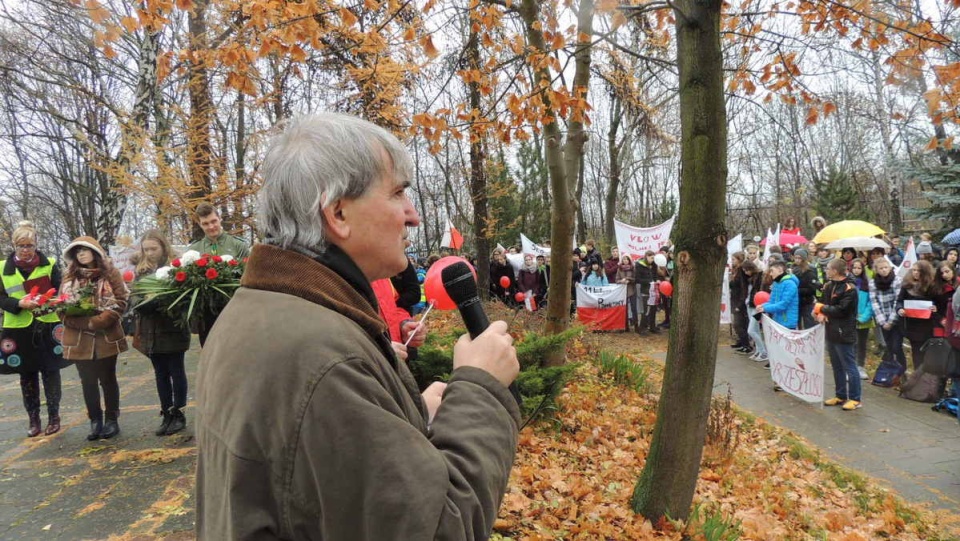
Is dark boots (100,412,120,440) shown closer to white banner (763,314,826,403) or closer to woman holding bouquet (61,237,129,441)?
woman holding bouquet (61,237,129,441)

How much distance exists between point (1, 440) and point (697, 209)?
6984 millimetres

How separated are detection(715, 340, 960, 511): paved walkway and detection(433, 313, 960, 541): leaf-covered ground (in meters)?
0.37

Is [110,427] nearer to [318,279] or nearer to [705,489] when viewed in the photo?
[318,279]

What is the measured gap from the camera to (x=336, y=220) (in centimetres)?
127

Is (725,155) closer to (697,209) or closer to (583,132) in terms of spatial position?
(697,209)

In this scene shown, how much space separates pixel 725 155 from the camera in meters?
3.30

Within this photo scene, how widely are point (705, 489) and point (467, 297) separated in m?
4.09

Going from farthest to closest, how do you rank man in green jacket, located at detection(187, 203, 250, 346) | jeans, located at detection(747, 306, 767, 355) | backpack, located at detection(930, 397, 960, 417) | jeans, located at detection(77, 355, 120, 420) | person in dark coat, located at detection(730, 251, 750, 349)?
person in dark coat, located at detection(730, 251, 750, 349), jeans, located at detection(747, 306, 767, 355), backpack, located at detection(930, 397, 960, 417), man in green jacket, located at detection(187, 203, 250, 346), jeans, located at detection(77, 355, 120, 420)

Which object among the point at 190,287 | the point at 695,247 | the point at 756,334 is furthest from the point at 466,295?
the point at 756,334

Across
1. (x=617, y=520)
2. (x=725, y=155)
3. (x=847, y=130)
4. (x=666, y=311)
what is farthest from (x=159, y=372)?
(x=847, y=130)

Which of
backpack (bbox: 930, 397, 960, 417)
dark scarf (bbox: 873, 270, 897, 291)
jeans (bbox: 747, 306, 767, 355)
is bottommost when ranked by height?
backpack (bbox: 930, 397, 960, 417)

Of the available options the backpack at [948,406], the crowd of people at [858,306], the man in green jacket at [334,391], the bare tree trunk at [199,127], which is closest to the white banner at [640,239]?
the crowd of people at [858,306]

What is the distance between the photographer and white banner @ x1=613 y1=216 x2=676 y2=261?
44.7 feet

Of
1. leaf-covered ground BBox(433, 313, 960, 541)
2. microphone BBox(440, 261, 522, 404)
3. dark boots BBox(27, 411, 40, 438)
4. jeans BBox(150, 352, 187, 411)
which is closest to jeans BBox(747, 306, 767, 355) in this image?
leaf-covered ground BBox(433, 313, 960, 541)
